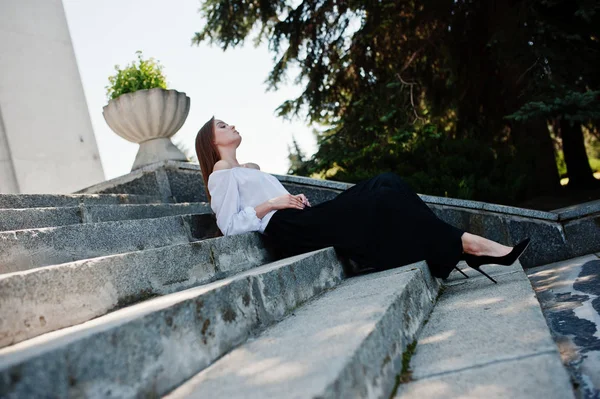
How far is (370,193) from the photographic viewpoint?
3.15 meters

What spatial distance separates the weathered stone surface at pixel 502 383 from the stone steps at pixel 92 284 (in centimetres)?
101

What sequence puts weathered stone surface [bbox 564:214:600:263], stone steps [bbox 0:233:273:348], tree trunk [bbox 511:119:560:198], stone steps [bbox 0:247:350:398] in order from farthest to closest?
tree trunk [bbox 511:119:560:198] < weathered stone surface [bbox 564:214:600:263] < stone steps [bbox 0:233:273:348] < stone steps [bbox 0:247:350:398]

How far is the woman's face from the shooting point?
3691mm

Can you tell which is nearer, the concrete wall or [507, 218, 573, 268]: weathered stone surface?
[507, 218, 573, 268]: weathered stone surface

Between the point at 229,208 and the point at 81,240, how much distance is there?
38.8 inches

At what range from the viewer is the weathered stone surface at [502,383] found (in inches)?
51.7

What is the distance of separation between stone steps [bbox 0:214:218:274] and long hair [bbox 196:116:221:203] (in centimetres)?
49

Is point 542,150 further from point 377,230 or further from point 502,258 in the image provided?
point 377,230

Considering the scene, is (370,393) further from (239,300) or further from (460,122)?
(460,122)

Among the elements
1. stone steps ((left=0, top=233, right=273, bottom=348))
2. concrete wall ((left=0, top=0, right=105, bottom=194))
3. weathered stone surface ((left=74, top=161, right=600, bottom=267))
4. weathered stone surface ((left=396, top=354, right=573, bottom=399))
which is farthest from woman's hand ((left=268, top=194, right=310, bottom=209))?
concrete wall ((left=0, top=0, right=105, bottom=194))

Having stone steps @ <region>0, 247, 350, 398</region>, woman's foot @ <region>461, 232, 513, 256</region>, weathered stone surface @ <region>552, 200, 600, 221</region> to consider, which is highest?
stone steps @ <region>0, 247, 350, 398</region>

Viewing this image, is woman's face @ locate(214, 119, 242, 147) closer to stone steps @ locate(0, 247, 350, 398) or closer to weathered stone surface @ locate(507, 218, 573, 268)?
stone steps @ locate(0, 247, 350, 398)

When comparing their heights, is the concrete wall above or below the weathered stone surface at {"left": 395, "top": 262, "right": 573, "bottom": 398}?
above

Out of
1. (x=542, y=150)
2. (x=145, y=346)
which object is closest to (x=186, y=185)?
(x=145, y=346)
